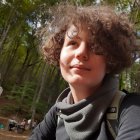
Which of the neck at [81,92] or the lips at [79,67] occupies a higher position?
the lips at [79,67]

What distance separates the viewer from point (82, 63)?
177 cm

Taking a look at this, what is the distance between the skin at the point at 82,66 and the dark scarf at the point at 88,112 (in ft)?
0.24

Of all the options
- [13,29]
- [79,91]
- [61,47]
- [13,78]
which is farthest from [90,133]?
[13,78]

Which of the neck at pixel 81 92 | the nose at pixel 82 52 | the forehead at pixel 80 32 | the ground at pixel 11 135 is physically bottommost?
the ground at pixel 11 135

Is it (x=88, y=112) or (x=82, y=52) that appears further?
(x=82, y=52)

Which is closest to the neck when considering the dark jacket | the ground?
the dark jacket

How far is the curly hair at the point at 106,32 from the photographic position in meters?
1.84

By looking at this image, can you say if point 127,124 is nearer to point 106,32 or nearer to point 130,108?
point 130,108

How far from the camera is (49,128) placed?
2.22m

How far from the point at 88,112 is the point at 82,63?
274 millimetres

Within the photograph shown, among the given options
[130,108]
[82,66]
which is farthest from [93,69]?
[130,108]

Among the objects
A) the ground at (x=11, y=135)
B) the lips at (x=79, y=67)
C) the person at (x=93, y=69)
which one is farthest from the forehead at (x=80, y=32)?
the ground at (x=11, y=135)

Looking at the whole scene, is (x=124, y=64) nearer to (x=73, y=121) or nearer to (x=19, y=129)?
(x=73, y=121)

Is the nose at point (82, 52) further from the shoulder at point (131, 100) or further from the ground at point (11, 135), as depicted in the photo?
the ground at point (11, 135)
